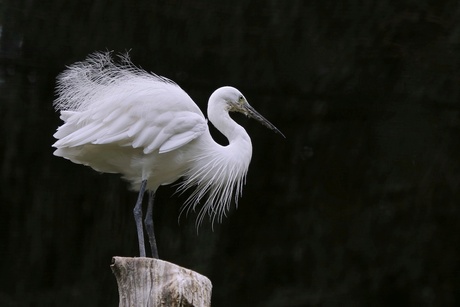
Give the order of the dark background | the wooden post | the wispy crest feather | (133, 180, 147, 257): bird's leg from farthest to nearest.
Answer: the dark background
the wispy crest feather
(133, 180, 147, 257): bird's leg
the wooden post

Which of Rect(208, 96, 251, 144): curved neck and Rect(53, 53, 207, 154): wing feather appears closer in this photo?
Rect(53, 53, 207, 154): wing feather

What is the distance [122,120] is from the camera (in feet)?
9.02

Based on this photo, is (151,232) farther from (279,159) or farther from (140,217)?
(279,159)

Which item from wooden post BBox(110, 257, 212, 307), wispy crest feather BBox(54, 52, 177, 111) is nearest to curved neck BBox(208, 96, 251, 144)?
wispy crest feather BBox(54, 52, 177, 111)

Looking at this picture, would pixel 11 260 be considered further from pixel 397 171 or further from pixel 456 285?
pixel 456 285

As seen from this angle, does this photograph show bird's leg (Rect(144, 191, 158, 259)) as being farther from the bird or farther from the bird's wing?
the bird's wing

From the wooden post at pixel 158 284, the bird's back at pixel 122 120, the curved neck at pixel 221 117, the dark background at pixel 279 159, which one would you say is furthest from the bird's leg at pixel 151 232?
the dark background at pixel 279 159

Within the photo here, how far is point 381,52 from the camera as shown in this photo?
12.7 feet

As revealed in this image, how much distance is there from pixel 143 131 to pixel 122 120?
0.25 feet

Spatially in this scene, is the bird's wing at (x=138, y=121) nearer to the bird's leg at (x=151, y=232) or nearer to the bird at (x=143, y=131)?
the bird at (x=143, y=131)

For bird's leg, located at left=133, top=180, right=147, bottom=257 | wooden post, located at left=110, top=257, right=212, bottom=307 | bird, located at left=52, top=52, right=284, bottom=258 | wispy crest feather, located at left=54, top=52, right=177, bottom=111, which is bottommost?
wooden post, located at left=110, top=257, right=212, bottom=307

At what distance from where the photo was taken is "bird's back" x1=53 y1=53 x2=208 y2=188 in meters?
2.74

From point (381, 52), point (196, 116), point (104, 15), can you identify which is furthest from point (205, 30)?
point (196, 116)

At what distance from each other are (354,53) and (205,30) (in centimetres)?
67
